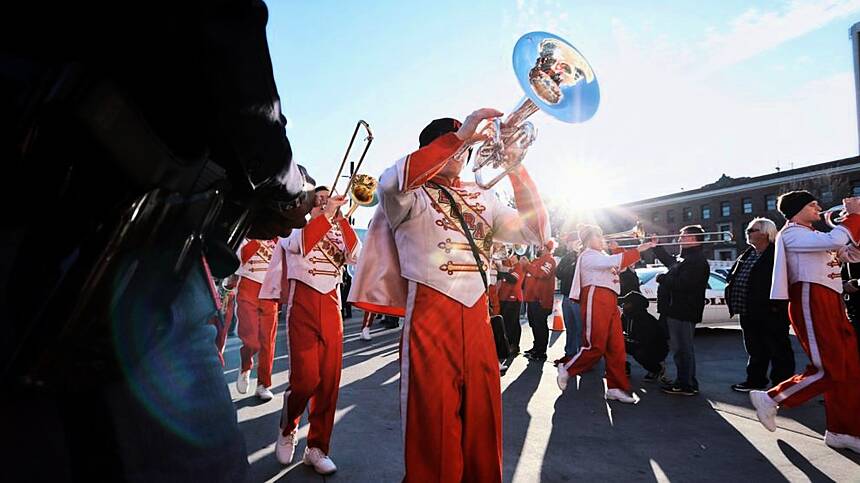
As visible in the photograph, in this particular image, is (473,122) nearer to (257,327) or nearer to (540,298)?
(257,327)

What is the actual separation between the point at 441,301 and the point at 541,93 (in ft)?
4.19

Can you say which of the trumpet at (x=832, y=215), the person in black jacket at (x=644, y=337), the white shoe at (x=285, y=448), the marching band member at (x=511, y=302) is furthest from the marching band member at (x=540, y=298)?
the white shoe at (x=285, y=448)

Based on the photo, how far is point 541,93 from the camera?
2.68 m

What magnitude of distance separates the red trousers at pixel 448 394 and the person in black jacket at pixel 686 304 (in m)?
4.42

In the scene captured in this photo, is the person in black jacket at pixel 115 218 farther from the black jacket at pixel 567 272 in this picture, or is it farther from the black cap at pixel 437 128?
the black jacket at pixel 567 272

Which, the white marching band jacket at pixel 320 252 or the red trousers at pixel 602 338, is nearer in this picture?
the white marching band jacket at pixel 320 252

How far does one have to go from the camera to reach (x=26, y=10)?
0.82 meters

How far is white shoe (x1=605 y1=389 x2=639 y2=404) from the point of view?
5.45m

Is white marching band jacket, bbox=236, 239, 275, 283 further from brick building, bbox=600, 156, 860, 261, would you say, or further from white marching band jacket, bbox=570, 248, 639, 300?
brick building, bbox=600, 156, 860, 261

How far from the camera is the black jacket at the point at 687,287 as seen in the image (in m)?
5.91

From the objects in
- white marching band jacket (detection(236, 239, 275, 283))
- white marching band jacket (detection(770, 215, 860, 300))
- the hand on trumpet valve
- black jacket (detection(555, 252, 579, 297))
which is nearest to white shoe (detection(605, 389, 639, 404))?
the hand on trumpet valve

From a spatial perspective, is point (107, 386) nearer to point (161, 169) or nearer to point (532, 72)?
point (161, 169)

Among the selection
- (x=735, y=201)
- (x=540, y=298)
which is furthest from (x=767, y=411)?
(x=735, y=201)

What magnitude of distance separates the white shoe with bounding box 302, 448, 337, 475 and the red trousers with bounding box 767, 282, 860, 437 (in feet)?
12.3
